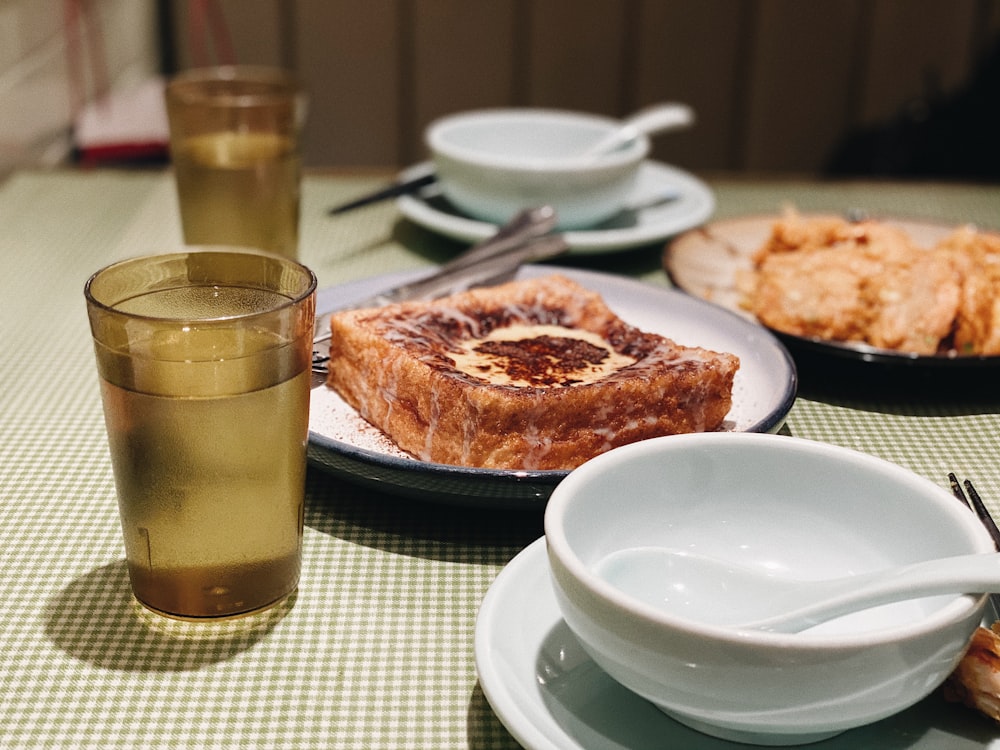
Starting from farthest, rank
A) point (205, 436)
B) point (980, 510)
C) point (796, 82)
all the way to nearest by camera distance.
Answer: point (796, 82), point (980, 510), point (205, 436)

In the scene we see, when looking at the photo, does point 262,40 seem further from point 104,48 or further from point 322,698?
point 322,698

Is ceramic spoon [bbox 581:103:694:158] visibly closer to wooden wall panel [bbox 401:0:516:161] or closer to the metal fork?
the metal fork

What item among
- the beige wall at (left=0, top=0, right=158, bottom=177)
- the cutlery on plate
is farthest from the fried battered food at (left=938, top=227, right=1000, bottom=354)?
the beige wall at (left=0, top=0, right=158, bottom=177)

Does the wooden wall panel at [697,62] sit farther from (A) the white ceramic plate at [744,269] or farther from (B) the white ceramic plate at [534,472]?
(B) the white ceramic plate at [534,472]

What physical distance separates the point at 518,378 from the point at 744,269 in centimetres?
72

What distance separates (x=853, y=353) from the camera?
1.24 metres

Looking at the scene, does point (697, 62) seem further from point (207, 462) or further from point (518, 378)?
point (207, 462)

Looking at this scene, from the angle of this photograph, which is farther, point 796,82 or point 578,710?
point 796,82

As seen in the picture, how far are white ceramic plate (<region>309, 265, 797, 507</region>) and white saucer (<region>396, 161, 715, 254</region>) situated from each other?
256 millimetres

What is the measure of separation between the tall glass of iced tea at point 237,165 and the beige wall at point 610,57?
2189mm

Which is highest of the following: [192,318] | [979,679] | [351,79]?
[192,318]

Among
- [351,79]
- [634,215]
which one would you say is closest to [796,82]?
[351,79]

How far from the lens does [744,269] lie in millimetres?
1655

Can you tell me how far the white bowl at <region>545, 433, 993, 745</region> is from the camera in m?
0.59
